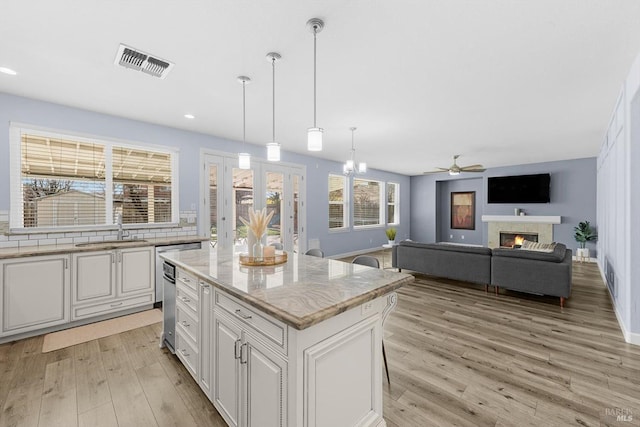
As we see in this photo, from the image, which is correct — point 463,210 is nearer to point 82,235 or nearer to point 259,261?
point 259,261

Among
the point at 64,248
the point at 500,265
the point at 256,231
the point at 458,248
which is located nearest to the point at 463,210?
the point at 458,248

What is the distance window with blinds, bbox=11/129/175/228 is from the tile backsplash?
0.11 meters

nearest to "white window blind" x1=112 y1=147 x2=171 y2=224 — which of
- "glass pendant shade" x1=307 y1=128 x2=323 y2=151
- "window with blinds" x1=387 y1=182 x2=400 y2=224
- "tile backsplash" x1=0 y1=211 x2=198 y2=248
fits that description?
"tile backsplash" x1=0 y1=211 x2=198 y2=248

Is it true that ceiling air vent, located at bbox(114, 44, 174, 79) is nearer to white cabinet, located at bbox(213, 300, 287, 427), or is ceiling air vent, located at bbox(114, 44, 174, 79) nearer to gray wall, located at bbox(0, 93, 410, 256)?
gray wall, located at bbox(0, 93, 410, 256)

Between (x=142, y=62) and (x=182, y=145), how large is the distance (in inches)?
85.8

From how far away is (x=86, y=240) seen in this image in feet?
12.2

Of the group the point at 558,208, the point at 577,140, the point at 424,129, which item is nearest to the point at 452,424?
the point at 424,129

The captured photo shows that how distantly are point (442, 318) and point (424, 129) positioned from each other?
9.53 ft

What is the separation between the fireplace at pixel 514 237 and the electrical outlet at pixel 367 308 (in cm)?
790

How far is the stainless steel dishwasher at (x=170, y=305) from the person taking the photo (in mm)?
2471

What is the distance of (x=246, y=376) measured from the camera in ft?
5.00

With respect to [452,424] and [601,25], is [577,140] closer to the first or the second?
[601,25]

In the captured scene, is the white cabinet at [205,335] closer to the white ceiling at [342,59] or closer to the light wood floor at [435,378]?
the light wood floor at [435,378]

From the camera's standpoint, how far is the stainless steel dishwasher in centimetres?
247
